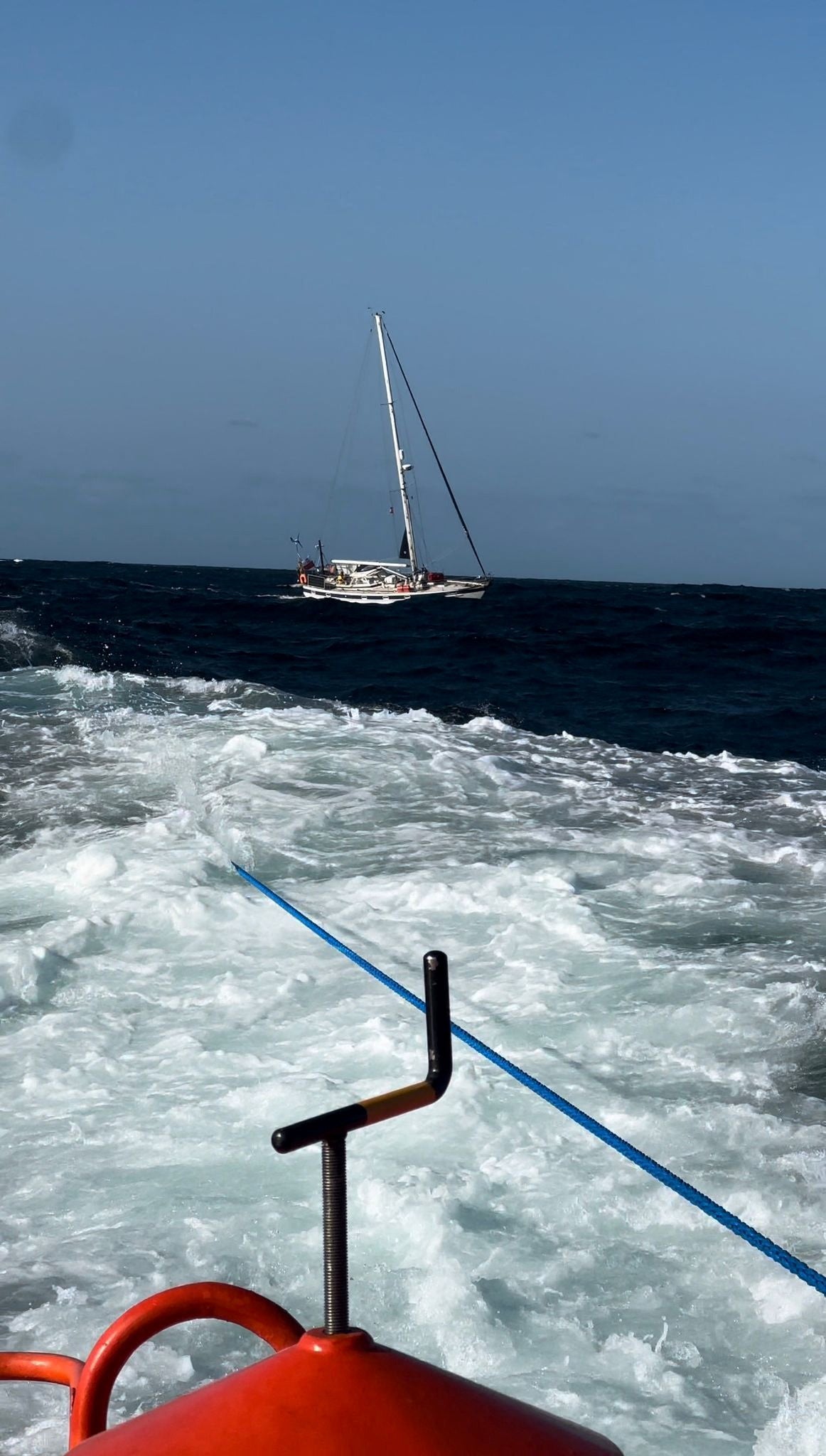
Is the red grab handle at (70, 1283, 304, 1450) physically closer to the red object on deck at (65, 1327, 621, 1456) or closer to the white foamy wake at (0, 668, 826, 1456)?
the red object on deck at (65, 1327, 621, 1456)

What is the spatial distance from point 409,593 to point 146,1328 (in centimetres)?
3906

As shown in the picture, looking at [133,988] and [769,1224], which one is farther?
[133,988]

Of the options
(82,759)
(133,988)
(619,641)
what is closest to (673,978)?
(133,988)

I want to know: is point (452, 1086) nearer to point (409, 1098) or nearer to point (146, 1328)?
point (146, 1328)

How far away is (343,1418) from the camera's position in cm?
112

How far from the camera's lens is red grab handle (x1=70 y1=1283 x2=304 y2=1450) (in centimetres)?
151

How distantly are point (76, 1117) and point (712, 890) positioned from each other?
3460 millimetres

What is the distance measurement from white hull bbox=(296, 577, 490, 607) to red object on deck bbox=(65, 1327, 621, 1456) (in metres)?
39.0

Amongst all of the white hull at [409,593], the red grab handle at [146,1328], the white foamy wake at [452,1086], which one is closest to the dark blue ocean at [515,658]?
the white hull at [409,593]

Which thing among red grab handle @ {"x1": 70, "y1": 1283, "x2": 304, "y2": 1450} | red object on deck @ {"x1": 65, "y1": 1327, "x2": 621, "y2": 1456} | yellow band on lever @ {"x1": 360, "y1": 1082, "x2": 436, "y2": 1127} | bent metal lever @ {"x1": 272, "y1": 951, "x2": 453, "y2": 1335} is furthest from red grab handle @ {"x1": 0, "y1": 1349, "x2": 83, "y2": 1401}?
yellow band on lever @ {"x1": 360, "y1": 1082, "x2": 436, "y2": 1127}

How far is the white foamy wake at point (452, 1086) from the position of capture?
2.68 m

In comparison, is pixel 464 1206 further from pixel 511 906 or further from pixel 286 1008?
pixel 511 906

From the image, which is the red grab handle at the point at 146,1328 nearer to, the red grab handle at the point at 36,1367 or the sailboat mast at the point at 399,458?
the red grab handle at the point at 36,1367

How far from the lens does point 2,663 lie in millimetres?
14547
